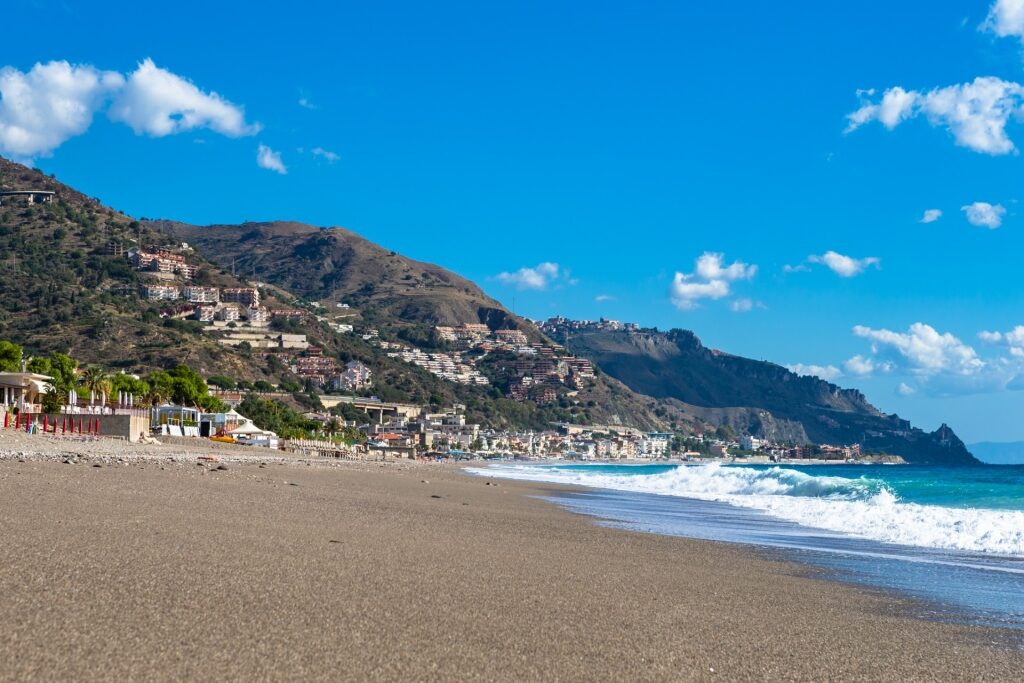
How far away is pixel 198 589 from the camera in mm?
7199

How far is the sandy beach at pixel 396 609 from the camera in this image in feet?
18.8

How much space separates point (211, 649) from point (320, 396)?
435 ft

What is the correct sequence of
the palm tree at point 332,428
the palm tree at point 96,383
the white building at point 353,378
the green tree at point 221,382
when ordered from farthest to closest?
the white building at point 353,378 < the green tree at point 221,382 < the palm tree at point 332,428 < the palm tree at point 96,383

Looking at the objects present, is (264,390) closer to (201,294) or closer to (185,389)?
(201,294)

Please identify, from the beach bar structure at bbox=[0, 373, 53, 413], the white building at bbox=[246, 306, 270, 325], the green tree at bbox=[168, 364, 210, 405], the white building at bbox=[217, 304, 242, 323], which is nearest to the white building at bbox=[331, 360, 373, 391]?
the white building at bbox=[246, 306, 270, 325]

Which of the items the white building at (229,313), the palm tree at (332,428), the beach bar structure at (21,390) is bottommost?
the palm tree at (332,428)

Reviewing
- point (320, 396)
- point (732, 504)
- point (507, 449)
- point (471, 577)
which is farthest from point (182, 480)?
point (507, 449)

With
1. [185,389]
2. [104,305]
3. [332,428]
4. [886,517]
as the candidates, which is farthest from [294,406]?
[886,517]

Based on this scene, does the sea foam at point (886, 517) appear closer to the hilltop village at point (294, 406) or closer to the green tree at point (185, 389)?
the hilltop village at point (294, 406)

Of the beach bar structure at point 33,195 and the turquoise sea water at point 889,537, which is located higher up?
the beach bar structure at point 33,195

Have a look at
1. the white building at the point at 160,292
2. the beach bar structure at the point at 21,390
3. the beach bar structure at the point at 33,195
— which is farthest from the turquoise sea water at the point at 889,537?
the beach bar structure at the point at 33,195

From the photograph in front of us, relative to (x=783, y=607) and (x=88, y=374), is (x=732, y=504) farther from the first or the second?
(x=88, y=374)

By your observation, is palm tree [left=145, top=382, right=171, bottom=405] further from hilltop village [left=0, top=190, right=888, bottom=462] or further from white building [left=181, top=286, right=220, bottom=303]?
white building [left=181, top=286, right=220, bottom=303]

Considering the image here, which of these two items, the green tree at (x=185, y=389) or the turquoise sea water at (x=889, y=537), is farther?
the green tree at (x=185, y=389)
